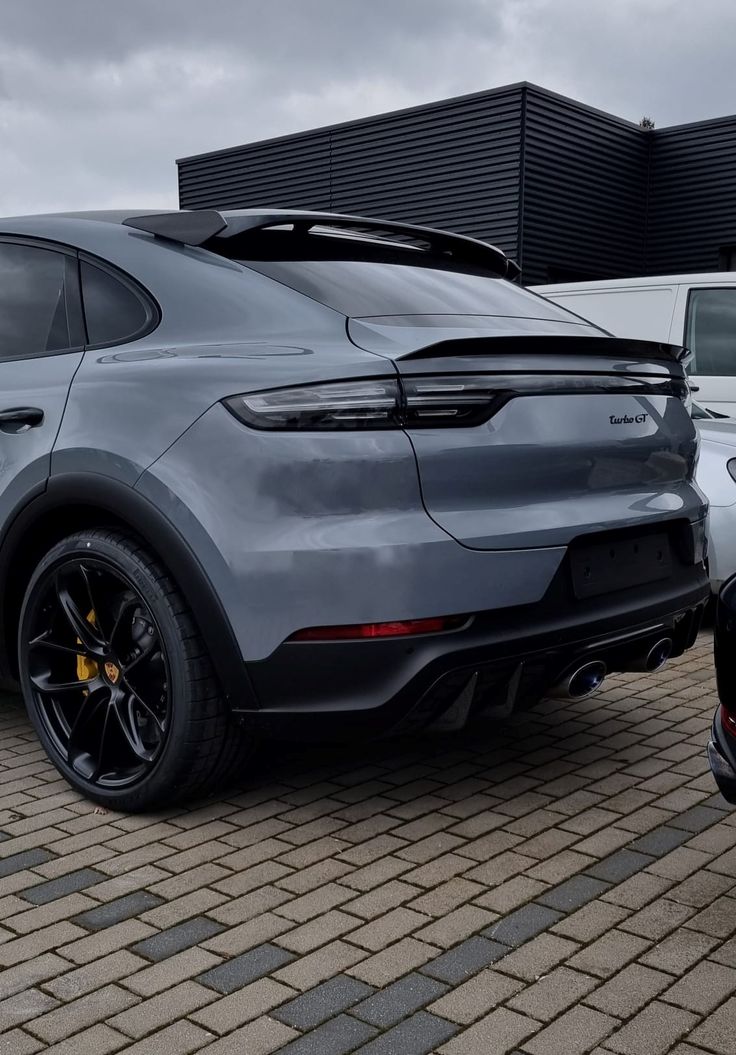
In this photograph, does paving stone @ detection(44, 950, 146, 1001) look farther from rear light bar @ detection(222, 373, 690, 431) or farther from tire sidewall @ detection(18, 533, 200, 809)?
rear light bar @ detection(222, 373, 690, 431)

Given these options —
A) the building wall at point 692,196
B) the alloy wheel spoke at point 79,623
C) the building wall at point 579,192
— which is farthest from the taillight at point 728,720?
the building wall at point 692,196

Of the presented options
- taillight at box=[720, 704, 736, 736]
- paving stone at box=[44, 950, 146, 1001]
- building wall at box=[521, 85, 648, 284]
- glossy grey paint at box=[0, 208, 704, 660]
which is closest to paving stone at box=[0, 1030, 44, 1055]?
paving stone at box=[44, 950, 146, 1001]

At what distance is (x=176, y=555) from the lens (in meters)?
2.96

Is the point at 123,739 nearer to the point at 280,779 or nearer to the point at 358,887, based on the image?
the point at 280,779

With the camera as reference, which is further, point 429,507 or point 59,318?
point 59,318

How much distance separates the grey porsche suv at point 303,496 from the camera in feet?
9.13

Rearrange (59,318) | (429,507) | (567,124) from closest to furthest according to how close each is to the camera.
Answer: (429,507)
(59,318)
(567,124)

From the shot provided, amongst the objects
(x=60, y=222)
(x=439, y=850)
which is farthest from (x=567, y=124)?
(x=439, y=850)

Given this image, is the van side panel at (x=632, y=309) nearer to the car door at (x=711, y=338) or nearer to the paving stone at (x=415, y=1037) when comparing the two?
the car door at (x=711, y=338)

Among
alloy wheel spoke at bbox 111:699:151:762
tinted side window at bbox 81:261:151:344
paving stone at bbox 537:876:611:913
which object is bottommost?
paving stone at bbox 537:876:611:913

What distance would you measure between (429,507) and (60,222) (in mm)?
1680

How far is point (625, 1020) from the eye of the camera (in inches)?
87.4

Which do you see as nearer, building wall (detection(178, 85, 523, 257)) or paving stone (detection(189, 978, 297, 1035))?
paving stone (detection(189, 978, 297, 1035))

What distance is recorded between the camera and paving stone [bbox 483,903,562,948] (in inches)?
100
